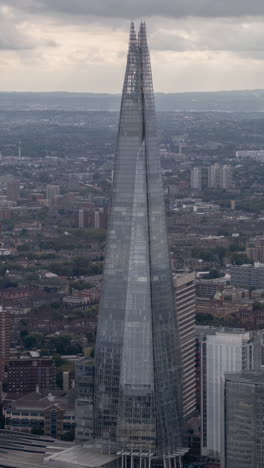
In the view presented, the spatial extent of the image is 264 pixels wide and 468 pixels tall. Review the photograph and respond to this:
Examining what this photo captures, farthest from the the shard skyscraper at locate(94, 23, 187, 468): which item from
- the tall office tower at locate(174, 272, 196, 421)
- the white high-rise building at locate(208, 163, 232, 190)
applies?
the white high-rise building at locate(208, 163, 232, 190)

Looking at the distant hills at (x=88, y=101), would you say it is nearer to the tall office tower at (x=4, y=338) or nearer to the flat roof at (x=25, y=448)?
the tall office tower at (x=4, y=338)

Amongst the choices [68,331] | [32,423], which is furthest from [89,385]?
[68,331]

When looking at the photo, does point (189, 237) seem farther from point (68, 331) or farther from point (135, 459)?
point (135, 459)

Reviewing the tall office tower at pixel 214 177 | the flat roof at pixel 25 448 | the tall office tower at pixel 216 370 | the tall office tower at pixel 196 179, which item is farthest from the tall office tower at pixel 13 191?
the tall office tower at pixel 216 370

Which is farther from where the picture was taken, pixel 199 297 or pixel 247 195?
pixel 247 195

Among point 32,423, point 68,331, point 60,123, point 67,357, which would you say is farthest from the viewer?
point 60,123

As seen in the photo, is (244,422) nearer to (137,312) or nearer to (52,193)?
(137,312)

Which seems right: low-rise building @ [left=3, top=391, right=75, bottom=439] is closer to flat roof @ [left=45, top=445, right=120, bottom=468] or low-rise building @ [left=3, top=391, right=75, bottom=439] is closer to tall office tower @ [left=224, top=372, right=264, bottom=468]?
flat roof @ [left=45, top=445, right=120, bottom=468]
